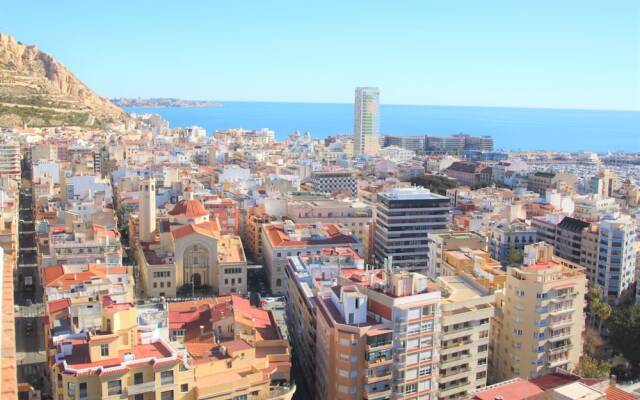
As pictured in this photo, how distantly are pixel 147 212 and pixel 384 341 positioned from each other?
81.3 ft

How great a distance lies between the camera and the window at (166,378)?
19.0 meters

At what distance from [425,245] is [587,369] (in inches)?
→ 693

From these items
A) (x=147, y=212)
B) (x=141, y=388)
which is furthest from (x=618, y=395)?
(x=147, y=212)

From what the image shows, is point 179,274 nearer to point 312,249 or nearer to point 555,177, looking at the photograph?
point 312,249

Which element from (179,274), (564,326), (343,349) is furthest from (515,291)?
(179,274)

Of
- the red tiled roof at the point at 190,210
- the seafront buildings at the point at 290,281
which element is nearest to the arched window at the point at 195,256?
the seafront buildings at the point at 290,281

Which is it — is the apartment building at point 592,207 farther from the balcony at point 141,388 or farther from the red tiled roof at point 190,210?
the balcony at point 141,388

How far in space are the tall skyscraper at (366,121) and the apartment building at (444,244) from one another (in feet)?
285

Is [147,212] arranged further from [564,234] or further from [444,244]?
[564,234]

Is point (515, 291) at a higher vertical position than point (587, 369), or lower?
higher

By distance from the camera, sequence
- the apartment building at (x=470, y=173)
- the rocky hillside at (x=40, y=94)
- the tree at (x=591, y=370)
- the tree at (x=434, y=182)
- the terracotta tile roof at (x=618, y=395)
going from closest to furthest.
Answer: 1. the terracotta tile roof at (x=618, y=395)
2. the tree at (x=591, y=370)
3. the tree at (x=434, y=182)
4. the apartment building at (x=470, y=173)
5. the rocky hillside at (x=40, y=94)

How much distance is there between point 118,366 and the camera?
18609 millimetres

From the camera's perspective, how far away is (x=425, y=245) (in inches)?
1658

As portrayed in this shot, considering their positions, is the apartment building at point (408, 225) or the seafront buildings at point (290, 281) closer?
the seafront buildings at point (290, 281)
